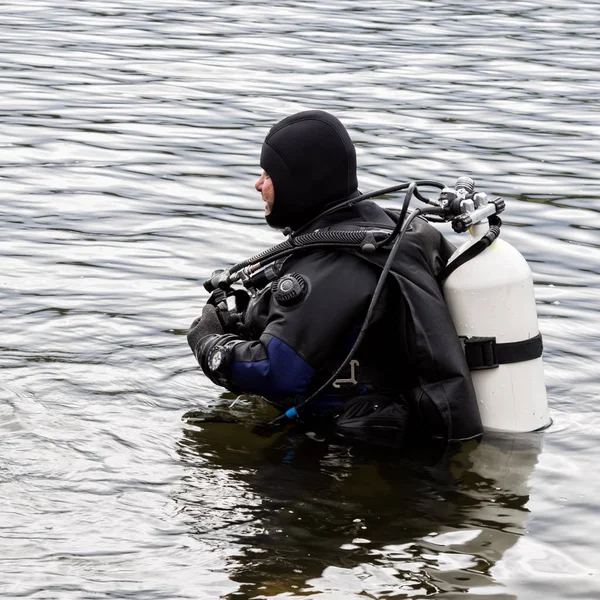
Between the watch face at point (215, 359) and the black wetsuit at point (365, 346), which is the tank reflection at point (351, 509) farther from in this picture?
the watch face at point (215, 359)

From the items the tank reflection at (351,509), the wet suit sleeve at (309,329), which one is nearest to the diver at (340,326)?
the wet suit sleeve at (309,329)

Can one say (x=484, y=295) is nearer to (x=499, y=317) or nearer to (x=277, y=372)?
(x=499, y=317)

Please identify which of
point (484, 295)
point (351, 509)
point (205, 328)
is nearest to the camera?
point (351, 509)

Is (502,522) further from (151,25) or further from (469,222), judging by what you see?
(151,25)

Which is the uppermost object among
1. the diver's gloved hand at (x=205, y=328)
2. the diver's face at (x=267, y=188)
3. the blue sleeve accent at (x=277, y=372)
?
the diver's face at (x=267, y=188)

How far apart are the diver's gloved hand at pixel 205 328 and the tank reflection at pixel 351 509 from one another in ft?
1.49

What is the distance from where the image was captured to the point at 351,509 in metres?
4.46

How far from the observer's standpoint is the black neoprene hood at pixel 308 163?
4.72 metres

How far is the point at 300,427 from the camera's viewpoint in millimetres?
5156

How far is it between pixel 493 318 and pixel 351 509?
3.09 feet

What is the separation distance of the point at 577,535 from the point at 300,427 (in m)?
1.36

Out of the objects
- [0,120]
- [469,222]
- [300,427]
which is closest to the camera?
[469,222]

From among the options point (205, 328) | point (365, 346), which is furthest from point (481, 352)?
point (205, 328)

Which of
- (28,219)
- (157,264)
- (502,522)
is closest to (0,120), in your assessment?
(28,219)
